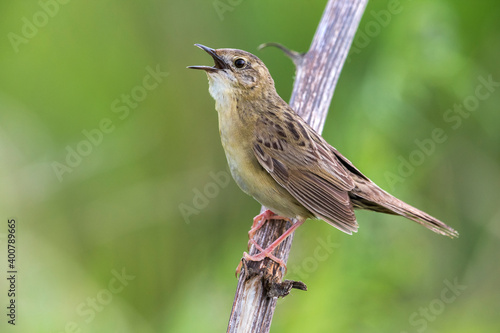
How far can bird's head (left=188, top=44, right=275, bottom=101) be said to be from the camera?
420 cm

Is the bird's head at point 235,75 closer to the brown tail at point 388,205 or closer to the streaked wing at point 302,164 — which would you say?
the streaked wing at point 302,164

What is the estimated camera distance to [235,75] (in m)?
4.24

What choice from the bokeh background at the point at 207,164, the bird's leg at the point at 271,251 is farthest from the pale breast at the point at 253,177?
the bokeh background at the point at 207,164

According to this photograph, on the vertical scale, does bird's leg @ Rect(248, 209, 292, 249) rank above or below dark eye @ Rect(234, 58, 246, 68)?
below

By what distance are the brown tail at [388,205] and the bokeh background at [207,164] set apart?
1.96 feet

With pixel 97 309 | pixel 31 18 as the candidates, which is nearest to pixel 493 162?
pixel 97 309

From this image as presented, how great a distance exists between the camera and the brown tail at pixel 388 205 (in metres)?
3.93

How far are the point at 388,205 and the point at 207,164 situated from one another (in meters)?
1.86

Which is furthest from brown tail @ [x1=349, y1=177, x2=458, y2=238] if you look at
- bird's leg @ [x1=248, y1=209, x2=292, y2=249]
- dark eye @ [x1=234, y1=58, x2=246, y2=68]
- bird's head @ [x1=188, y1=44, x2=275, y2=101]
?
dark eye @ [x1=234, y1=58, x2=246, y2=68]

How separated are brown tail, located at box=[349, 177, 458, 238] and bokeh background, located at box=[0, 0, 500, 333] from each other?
0.60 meters

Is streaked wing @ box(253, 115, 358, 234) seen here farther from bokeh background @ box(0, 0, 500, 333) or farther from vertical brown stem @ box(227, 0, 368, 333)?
bokeh background @ box(0, 0, 500, 333)

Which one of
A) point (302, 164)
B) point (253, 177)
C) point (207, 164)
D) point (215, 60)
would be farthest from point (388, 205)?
point (207, 164)

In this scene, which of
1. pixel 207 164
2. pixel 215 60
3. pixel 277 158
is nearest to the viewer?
pixel 277 158

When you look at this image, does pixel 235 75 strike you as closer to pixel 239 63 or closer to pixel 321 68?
pixel 239 63
